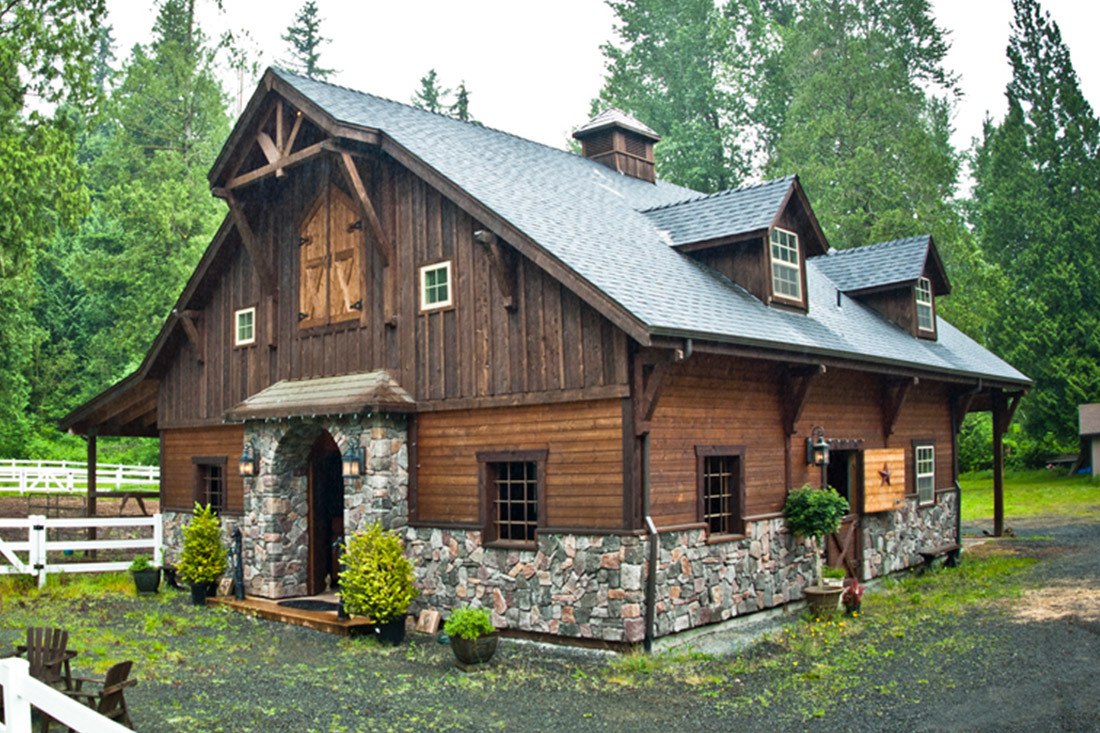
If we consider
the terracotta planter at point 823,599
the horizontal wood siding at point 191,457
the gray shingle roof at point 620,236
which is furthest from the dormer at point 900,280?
the horizontal wood siding at point 191,457

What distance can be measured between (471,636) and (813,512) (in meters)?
5.47

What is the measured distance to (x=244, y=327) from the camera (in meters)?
17.6

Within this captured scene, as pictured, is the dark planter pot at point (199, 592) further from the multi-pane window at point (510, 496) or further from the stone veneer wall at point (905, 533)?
the stone veneer wall at point (905, 533)

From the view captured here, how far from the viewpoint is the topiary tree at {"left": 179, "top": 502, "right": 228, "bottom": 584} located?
16.3 m

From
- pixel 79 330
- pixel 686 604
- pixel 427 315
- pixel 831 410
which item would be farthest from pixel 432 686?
pixel 79 330

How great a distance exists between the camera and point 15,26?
20.6 metres

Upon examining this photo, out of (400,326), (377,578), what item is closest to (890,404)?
(400,326)

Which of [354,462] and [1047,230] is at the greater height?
[1047,230]

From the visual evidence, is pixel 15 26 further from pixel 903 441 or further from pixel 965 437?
pixel 965 437

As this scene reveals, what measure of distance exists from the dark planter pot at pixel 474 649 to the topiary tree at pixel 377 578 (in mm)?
1618

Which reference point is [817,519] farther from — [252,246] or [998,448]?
[998,448]

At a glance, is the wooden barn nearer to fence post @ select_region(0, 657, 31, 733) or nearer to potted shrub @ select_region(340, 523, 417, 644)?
potted shrub @ select_region(340, 523, 417, 644)

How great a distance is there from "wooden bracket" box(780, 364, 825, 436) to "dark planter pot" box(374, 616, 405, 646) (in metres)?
6.17

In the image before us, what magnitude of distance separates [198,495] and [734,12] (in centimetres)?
3596
